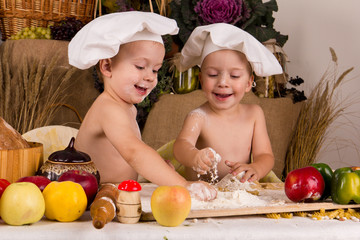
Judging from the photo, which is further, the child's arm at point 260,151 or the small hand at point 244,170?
the child's arm at point 260,151

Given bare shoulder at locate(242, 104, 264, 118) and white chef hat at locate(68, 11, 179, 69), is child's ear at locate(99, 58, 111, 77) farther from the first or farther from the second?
bare shoulder at locate(242, 104, 264, 118)

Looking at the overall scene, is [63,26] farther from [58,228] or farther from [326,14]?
[58,228]

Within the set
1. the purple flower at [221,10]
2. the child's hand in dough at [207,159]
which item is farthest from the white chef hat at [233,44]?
the purple flower at [221,10]

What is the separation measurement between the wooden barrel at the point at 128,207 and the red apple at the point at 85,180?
13cm

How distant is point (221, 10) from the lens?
305cm

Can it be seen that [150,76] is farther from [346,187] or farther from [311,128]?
[311,128]

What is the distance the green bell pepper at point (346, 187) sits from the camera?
119 centimetres

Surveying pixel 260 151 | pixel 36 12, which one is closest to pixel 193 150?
pixel 260 151

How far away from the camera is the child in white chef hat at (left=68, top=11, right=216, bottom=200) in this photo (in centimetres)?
137

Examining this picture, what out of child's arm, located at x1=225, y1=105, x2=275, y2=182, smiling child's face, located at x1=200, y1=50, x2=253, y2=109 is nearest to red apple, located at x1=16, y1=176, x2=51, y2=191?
child's arm, located at x1=225, y1=105, x2=275, y2=182

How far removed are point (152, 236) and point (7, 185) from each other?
350mm

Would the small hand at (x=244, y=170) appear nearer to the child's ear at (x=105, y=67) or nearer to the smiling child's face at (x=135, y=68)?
the smiling child's face at (x=135, y=68)

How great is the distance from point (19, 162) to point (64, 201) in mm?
292

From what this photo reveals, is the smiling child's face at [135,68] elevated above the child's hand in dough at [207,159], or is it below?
above
